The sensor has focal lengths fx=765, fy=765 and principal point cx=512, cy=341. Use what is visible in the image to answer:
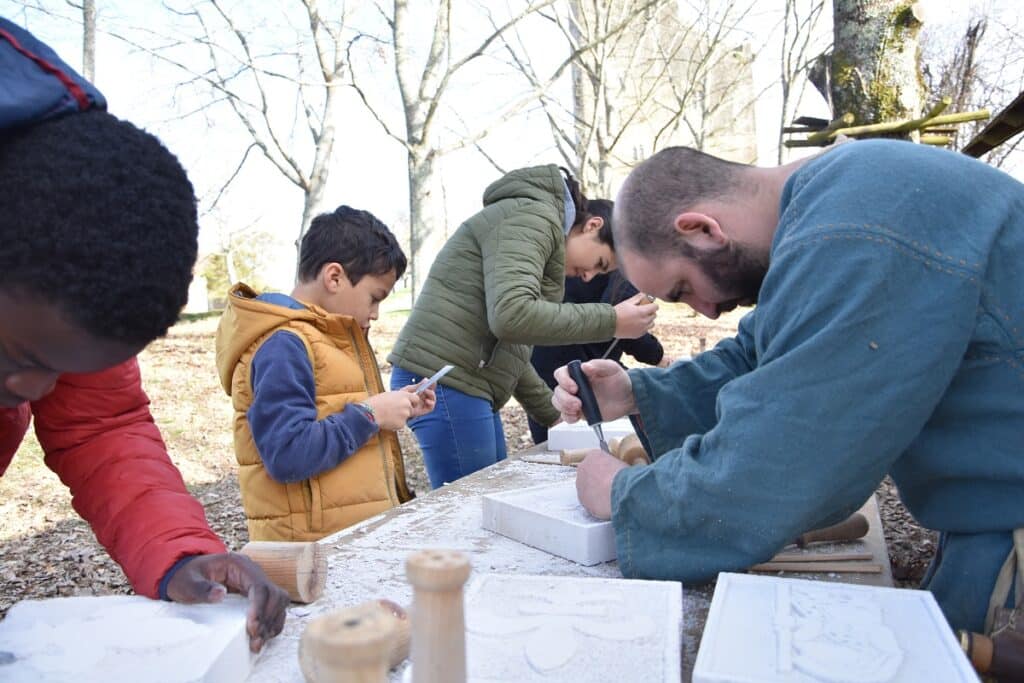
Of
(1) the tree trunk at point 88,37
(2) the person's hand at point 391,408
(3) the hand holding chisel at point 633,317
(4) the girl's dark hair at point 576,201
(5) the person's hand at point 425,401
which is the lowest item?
(5) the person's hand at point 425,401

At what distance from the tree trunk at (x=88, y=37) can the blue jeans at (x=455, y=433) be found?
7.53 m

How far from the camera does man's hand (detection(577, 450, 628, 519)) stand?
5.08 feet

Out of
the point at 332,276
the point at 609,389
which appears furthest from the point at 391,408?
the point at 609,389

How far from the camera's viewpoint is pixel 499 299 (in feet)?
8.90

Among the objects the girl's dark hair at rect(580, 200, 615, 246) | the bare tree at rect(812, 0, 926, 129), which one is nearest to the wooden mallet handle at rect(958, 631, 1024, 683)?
the girl's dark hair at rect(580, 200, 615, 246)

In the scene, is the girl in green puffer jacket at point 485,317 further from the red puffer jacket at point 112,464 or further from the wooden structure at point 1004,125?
the wooden structure at point 1004,125

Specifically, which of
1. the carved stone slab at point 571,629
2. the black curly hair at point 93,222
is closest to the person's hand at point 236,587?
the carved stone slab at point 571,629

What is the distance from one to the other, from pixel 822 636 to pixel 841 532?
71cm

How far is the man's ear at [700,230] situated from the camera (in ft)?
5.20

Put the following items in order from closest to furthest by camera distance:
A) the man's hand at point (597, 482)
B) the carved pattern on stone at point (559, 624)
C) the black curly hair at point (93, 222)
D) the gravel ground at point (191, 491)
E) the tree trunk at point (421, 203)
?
the black curly hair at point (93, 222)
the carved pattern on stone at point (559, 624)
the man's hand at point (597, 482)
the gravel ground at point (191, 491)
the tree trunk at point (421, 203)

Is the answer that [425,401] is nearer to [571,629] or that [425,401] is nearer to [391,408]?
[391,408]

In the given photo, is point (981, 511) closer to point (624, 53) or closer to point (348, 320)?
point (348, 320)

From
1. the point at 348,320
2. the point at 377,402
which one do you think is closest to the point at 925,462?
the point at 377,402

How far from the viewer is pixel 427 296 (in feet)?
9.71
